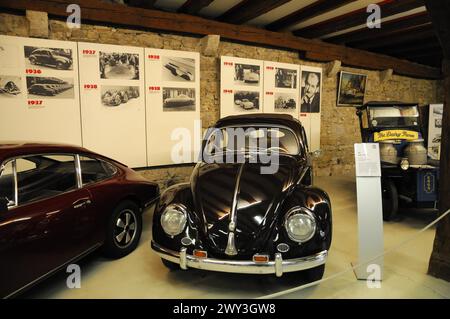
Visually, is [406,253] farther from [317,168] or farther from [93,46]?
[93,46]

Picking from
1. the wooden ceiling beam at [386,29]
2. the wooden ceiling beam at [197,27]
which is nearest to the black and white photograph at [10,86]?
the wooden ceiling beam at [197,27]

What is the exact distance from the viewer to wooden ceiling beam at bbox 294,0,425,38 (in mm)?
4809

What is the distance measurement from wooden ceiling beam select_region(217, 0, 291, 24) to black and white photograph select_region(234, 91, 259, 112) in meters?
1.35

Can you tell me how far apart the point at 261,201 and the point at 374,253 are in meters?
1.16

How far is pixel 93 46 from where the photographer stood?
14.6 ft

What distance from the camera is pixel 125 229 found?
10.1 ft

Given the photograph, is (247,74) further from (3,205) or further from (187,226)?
(3,205)

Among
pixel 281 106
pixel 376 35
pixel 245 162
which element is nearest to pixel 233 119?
pixel 245 162

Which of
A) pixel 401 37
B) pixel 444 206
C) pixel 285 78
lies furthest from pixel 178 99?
pixel 401 37

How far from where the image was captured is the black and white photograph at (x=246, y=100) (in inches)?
228

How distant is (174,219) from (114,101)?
3.07m

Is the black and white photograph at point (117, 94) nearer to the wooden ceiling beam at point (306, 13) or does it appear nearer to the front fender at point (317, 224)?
the wooden ceiling beam at point (306, 13)

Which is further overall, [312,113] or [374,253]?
[312,113]

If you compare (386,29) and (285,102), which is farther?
(285,102)
